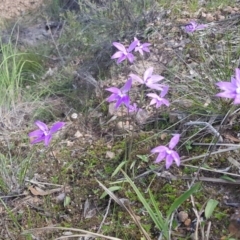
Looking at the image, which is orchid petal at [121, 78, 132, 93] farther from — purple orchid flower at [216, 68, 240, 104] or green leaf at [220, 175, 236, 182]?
green leaf at [220, 175, 236, 182]

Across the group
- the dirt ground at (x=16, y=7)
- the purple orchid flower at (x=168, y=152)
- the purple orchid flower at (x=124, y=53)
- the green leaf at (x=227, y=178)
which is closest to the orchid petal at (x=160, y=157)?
the purple orchid flower at (x=168, y=152)

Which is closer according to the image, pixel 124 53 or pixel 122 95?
pixel 122 95

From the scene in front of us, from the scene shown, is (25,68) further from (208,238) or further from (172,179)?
(208,238)

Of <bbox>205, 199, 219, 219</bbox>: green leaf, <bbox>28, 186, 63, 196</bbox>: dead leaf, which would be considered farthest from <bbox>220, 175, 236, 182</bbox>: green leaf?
<bbox>28, 186, 63, 196</bbox>: dead leaf

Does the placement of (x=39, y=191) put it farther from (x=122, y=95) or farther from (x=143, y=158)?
(x=122, y=95)

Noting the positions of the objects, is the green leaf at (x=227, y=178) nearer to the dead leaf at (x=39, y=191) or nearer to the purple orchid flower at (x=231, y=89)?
the purple orchid flower at (x=231, y=89)

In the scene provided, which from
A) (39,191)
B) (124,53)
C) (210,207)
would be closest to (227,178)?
(210,207)
